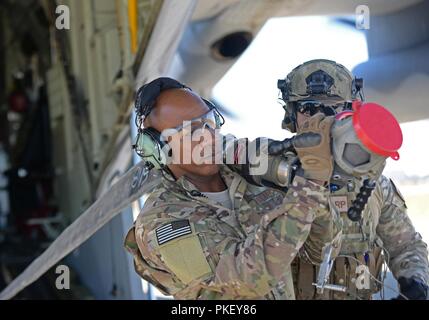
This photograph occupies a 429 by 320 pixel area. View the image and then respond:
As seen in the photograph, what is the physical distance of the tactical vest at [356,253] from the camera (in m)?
1.95

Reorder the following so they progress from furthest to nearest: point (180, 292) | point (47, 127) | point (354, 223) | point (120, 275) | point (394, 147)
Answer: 1. point (47, 127)
2. point (120, 275)
3. point (354, 223)
4. point (180, 292)
5. point (394, 147)

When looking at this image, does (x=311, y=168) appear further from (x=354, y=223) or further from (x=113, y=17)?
(x=113, y=17)

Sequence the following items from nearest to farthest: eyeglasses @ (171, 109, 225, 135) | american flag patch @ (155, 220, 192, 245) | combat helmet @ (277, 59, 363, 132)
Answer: american flag patch @ (155, 220, 192, 245), eyeglasses @ (171, 109, 225, 135), combat helmet @ (277, 59, 363, 132)

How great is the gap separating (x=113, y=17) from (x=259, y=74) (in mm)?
1828

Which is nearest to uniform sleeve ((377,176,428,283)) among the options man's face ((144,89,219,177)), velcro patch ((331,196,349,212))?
velcro patch ((331,196,349,212))

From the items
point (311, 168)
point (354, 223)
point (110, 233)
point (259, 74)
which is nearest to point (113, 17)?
point (110, 233)

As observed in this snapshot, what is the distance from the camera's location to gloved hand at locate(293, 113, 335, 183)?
141 centimetres

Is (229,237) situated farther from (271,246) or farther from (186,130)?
(186,130)

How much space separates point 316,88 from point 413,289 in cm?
57

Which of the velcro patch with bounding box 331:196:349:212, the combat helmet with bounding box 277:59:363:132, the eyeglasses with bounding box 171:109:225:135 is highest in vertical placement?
A: the combat helmet with bounding box 277:59:363:132

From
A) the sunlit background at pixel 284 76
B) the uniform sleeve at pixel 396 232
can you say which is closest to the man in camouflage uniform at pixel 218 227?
the uniform sleeve at pixel 396 232

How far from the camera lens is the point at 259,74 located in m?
2.82

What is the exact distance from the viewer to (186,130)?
1.69 meters

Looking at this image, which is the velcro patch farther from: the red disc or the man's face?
the red disc
